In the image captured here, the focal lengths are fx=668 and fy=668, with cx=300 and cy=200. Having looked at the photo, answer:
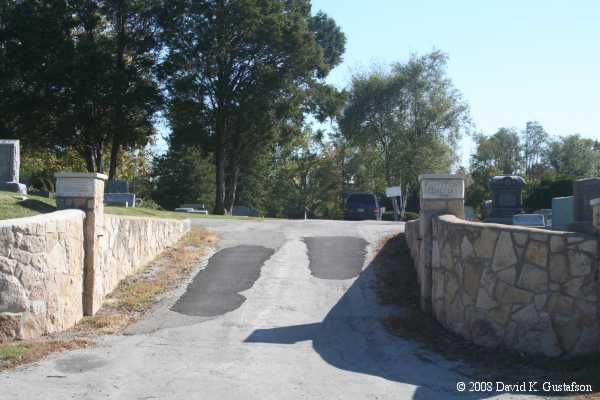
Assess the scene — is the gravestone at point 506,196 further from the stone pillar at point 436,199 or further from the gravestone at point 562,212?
the stone pillar at point 436,199

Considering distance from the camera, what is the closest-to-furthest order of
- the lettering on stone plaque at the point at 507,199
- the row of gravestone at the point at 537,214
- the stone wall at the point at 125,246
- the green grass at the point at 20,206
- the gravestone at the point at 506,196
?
1. the stone wall at the point at 125,246
2. the green grass at the point at 20,206
3. the row of gravestone at the point at 537,214
4. the gravestone at the point at 506,196
5. the lettering on stone plaque at the point at 507,199

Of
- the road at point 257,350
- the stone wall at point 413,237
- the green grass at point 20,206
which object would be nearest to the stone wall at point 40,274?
the road at point 257,350

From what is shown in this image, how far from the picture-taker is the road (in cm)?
697

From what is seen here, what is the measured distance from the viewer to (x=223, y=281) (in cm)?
1263

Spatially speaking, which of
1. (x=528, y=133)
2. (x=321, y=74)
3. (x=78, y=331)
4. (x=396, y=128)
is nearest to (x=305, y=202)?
(x=396, y=128)

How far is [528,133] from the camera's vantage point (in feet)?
290

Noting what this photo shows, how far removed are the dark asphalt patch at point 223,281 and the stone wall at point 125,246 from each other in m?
1.29

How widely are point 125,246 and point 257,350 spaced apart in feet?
16.5

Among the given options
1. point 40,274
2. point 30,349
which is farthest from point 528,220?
point 30,349

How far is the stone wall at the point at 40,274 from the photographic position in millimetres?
8312

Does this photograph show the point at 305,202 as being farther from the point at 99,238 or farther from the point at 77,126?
the point at 99,238

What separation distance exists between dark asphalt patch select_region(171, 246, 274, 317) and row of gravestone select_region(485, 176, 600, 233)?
644 centimetres

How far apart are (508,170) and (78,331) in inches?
3037

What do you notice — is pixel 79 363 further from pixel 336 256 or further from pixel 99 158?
pixel 99 158
